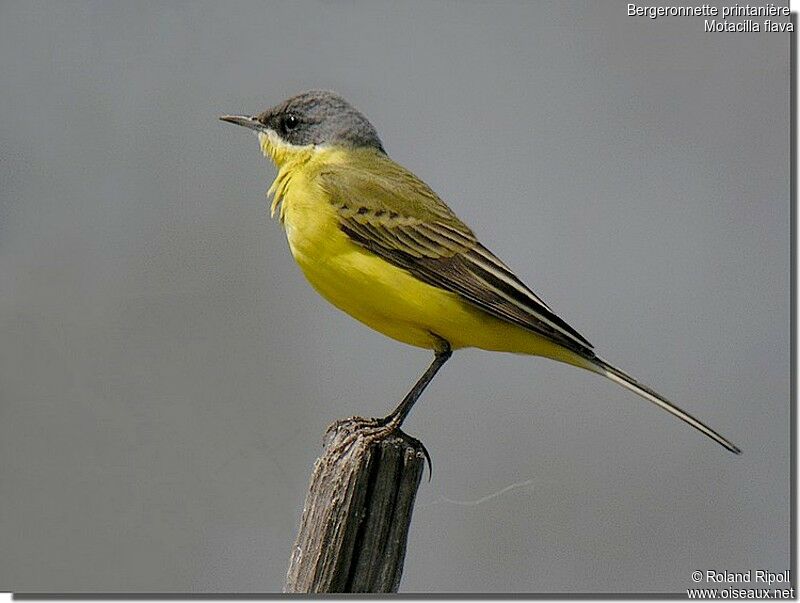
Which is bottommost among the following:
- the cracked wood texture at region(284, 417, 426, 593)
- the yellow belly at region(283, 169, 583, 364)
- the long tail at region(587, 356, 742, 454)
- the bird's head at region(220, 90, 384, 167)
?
the cracked wood texture at region(284, 417, 426, 593)

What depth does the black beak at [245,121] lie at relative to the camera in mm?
4695

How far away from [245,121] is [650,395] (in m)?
2.23

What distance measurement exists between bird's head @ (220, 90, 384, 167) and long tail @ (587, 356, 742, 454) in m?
1.56

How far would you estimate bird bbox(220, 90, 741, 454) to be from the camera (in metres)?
3.78

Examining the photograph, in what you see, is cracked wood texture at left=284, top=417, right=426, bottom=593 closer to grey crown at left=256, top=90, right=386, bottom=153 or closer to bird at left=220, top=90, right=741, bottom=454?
bird at left=220, top=90, right=741, bottom=454

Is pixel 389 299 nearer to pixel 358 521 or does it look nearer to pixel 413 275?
pixel 413 275

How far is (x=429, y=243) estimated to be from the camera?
13.3 feet

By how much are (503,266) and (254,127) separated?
1.44m

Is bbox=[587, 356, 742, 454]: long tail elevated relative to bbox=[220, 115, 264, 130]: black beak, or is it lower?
lower

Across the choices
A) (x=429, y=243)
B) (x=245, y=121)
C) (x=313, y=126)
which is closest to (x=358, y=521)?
(x=429, y=243)

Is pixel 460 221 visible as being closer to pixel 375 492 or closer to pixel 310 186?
pixel 310 186

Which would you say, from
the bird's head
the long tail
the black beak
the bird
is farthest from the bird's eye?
the long tail

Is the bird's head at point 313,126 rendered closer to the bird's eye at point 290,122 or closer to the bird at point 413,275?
the bird's eye at point 290,122

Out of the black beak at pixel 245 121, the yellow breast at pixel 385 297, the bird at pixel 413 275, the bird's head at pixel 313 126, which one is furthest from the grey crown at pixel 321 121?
the yellow breast at pixel 385 297
